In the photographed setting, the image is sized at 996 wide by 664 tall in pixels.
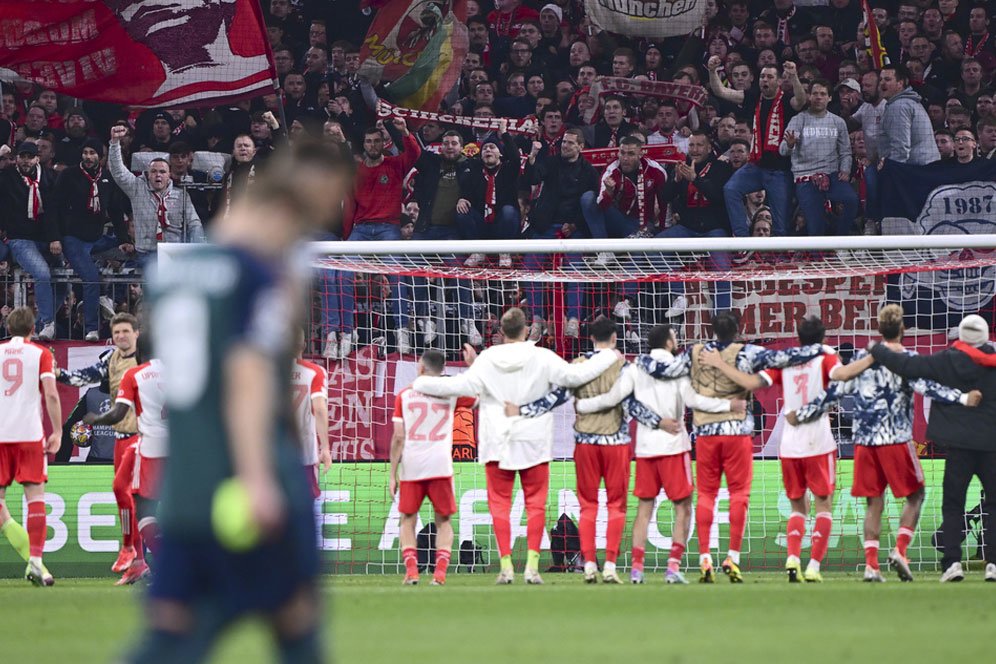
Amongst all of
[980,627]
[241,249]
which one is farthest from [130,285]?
[241,249]

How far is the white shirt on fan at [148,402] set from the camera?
1142 cm

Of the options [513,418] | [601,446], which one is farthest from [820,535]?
[513,418]

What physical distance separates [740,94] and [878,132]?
1896mm

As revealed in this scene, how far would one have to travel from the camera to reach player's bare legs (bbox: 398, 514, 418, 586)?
1135 cm

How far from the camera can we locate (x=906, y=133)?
18.9 m

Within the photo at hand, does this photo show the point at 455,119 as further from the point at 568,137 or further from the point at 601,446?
the point at 601,446

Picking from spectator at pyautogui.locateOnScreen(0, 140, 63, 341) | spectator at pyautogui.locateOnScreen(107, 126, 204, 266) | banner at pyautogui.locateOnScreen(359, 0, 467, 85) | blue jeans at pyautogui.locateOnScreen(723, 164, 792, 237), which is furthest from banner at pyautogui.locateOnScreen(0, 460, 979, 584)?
banner at pyautogui.locateOnScreen(359, 0, 467, 85)

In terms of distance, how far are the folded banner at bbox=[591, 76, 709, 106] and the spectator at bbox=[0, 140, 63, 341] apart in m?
7.38

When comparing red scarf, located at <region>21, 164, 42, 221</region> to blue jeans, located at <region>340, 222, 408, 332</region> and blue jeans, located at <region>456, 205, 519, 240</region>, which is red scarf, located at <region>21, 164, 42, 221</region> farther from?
blue jeans, located at <region>340, 222, 408, 332</region>

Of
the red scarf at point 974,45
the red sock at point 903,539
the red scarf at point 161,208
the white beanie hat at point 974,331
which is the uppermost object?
the red scarf at point 974,45

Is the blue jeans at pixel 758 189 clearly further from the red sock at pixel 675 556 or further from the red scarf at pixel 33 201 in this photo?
the red scarf at pixel 33 201

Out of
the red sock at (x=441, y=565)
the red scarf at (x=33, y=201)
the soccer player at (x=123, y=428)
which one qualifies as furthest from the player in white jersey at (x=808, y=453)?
the red scarf at (x=33, y=201)

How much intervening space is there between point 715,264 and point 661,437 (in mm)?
4937

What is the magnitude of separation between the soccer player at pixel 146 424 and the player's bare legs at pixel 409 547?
1940mm
